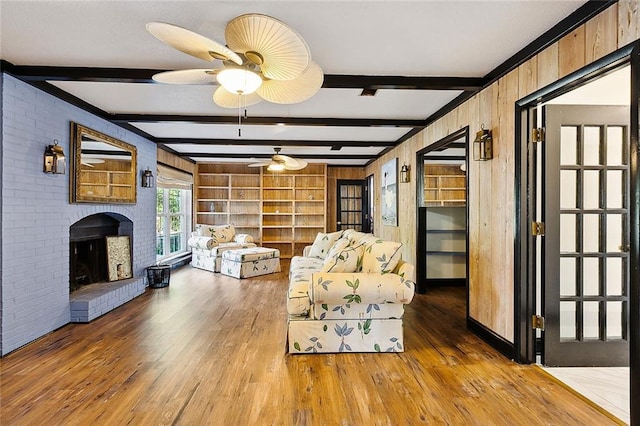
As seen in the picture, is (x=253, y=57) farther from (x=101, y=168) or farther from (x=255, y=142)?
(x=255, y=142)

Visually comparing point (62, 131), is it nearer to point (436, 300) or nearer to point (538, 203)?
point (538, 203)

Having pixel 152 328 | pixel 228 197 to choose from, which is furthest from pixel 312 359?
pixel 228 197

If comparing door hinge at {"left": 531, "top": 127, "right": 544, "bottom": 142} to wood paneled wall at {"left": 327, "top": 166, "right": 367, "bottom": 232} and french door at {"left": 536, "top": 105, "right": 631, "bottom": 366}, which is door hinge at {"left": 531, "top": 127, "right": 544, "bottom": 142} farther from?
wood paneled wall at {"left": 327, "top": 166, "right": 367, "bottom": 232}

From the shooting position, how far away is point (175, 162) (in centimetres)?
701

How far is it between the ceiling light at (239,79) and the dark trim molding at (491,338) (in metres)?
2.86

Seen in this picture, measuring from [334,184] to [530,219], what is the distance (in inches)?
251

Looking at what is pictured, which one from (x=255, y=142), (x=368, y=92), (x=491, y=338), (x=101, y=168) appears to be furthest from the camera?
(x=255, y=142)

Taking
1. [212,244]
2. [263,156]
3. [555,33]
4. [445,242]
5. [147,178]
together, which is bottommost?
[212,244]

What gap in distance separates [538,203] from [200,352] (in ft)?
10.1

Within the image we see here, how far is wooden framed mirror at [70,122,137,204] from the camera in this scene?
3732mm

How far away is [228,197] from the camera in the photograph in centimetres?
844

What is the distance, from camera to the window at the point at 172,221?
6.81 meters

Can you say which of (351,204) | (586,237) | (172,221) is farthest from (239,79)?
(351,204)

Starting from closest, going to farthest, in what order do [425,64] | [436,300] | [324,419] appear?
1. [324,419]
2. [425,64]
3. [436,300]
